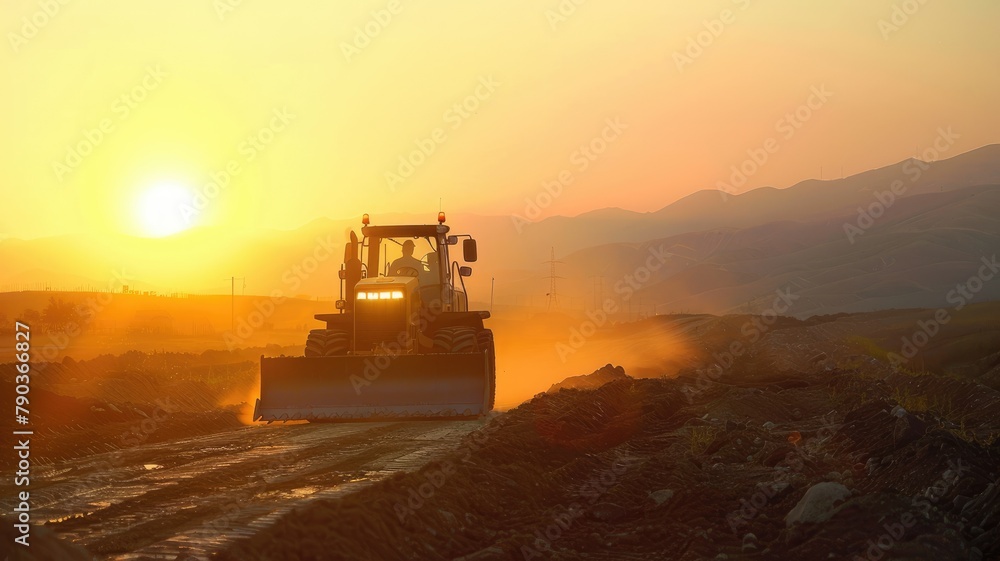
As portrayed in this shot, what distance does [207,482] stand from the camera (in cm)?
1052

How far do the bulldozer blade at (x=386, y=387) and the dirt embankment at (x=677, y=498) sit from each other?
132 cm

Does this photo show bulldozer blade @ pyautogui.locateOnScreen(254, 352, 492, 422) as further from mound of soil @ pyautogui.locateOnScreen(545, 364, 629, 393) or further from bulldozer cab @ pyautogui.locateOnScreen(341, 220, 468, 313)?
mound of soil @ pyautogui.locateOnScreen(545, 364, 629, 393)

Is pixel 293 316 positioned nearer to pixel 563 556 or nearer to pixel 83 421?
pixel 83 421

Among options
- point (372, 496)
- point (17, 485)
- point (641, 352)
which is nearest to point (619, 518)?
point (372, 496)

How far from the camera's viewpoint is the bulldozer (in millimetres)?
17047

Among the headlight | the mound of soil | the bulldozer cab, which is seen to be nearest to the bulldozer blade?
the headlight

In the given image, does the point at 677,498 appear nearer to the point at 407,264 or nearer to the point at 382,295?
the point at 382,295

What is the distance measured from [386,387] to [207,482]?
6645 mm

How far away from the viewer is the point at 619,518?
10.0 meters

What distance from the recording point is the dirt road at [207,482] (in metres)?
7.86

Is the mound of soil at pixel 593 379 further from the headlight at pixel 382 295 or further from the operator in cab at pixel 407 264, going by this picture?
the headlight at pixel 382 295

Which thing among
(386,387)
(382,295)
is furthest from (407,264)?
(386,387)

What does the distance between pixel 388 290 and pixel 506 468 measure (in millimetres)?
6922

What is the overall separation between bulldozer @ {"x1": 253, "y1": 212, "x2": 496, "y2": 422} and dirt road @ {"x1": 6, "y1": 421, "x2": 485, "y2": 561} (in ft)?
3.29
